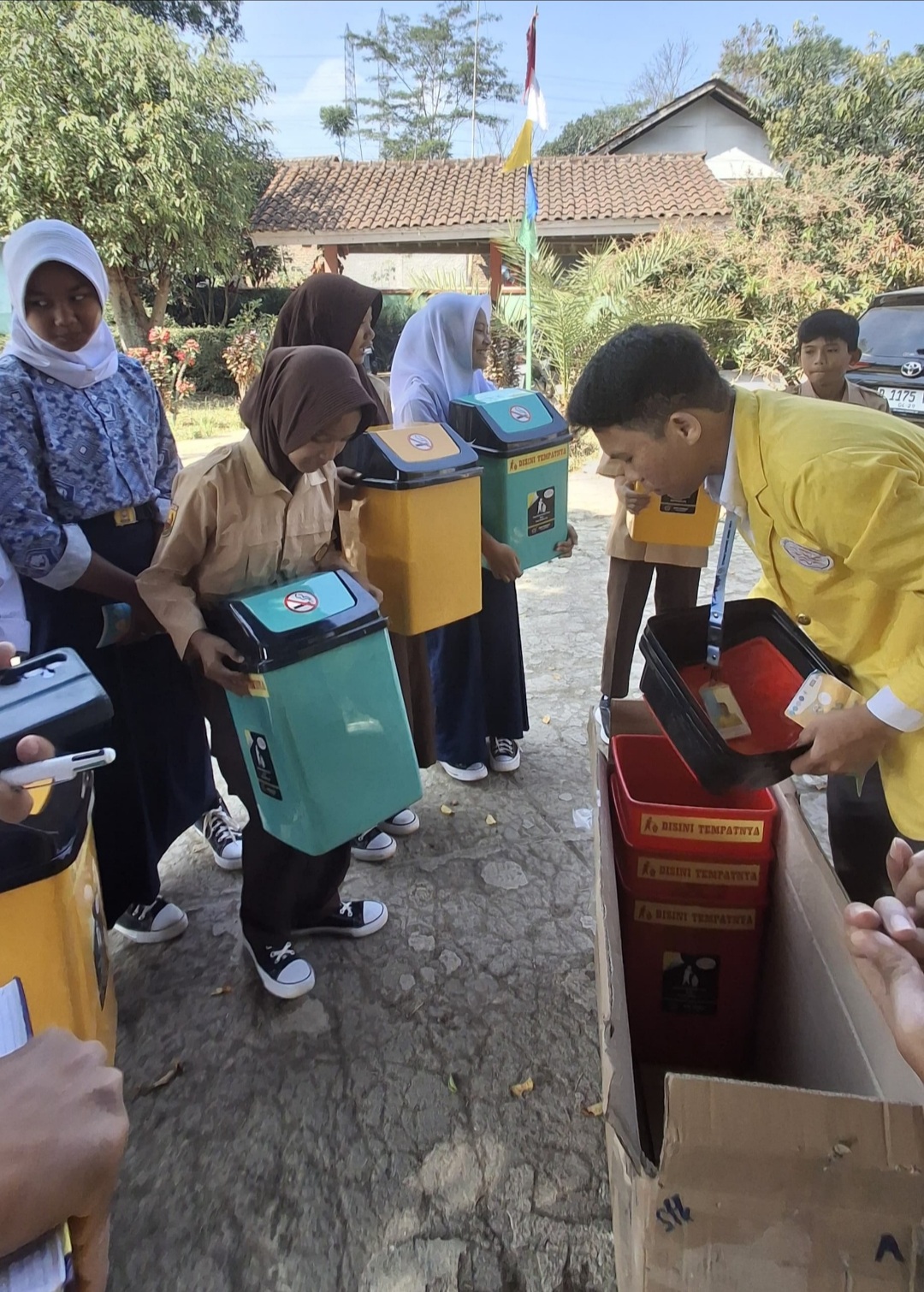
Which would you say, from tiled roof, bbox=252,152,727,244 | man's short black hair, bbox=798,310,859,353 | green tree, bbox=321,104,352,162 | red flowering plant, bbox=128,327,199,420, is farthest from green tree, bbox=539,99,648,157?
man's short black hair, bbox=798,310,859,353

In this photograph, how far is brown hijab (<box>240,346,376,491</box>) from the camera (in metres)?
1.72

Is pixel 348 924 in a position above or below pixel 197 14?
below

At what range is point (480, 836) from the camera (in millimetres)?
2688

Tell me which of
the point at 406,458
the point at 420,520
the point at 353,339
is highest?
the point at 353,339

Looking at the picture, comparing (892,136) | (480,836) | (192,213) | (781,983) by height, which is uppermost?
(892,136)

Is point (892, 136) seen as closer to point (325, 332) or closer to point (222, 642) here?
point (325, 332)

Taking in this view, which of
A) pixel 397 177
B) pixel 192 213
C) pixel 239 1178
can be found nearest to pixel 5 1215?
pixel 239 1178

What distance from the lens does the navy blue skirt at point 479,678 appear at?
9.41ft

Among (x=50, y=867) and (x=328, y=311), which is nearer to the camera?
(x=50, y=867)

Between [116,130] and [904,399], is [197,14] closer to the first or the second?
[116,130]

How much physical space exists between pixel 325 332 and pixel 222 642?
3.69 ft

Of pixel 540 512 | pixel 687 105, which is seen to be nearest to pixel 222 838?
pixel 540 512

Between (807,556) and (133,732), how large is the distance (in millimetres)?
1695

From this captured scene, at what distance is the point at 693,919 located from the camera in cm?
175
